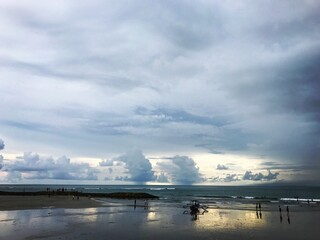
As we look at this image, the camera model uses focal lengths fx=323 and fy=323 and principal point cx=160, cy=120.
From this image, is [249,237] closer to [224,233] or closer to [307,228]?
[224,233]

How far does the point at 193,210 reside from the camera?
67.9m

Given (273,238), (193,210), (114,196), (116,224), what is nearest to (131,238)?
(116,224)

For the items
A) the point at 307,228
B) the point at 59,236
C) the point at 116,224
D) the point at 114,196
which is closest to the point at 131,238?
the point at 59,236

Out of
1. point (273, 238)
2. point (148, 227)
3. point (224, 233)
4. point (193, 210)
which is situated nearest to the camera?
point (273, 238)

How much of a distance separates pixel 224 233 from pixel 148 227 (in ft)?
36.0

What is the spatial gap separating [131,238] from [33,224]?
17636mm

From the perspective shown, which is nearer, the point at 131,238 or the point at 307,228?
the point at 131,238

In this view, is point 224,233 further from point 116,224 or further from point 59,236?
point 59,236

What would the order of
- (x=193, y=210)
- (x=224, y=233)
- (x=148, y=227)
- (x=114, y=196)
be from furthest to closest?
(x=114, y=196)
(x=193, y=210)
(x=148, y=227)
(x=224, y=233)

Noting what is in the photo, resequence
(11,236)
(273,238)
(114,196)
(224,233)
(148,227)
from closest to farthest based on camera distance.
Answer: (11,236) < (273,238) < (224,233) < (148,227) < (114,196)

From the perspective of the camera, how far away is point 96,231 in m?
42.3

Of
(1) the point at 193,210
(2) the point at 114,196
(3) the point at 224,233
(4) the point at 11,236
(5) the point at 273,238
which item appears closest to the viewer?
(4) the point at 11,236

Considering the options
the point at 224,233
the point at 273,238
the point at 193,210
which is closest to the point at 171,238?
the point at 224,233

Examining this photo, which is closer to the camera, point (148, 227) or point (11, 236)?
point (11, 236)
